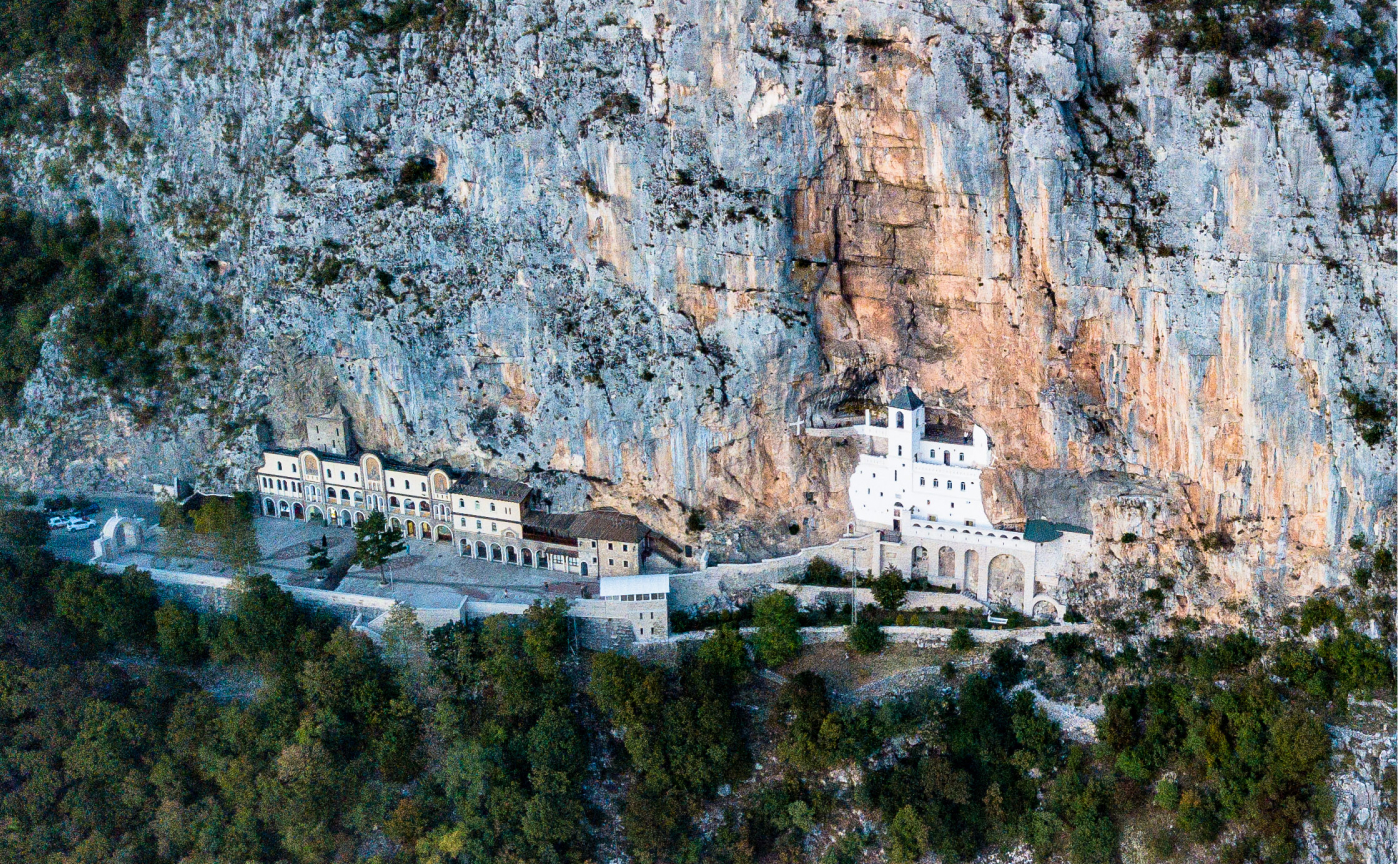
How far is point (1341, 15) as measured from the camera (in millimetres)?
43969

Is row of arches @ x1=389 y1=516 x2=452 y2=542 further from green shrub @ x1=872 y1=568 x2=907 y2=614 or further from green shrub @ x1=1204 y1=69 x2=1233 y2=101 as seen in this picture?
green shrub @ x1=1204 y1=69 x2=1233 y2=101

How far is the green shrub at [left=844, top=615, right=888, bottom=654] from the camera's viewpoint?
49.7m

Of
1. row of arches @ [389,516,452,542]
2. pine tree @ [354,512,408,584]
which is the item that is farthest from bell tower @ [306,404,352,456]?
pine tree @ [354,512,408,584]

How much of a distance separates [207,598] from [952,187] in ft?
104

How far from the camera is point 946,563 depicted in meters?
52.1

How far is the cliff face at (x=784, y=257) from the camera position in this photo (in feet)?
144

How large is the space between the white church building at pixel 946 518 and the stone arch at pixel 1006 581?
4 centimetres

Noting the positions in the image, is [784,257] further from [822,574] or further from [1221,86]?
[1221,86]

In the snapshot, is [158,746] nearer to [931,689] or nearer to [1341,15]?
[931,689]

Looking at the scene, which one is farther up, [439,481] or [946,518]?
[439,481]

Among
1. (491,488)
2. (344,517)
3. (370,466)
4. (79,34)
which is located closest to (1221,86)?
(491,488)

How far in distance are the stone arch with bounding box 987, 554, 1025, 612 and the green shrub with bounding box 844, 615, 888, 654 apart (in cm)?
434

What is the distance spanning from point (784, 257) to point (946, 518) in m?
11.2

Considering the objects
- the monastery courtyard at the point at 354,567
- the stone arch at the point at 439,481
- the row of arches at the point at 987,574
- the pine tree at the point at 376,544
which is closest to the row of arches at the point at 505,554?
the monastery courtyard at the point at 354,567
